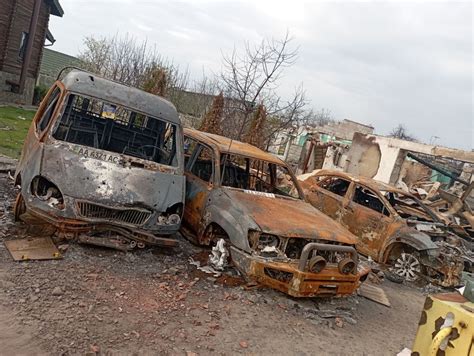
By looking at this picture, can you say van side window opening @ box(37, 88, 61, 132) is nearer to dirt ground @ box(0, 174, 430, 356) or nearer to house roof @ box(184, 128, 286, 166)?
dirt ground @ box(0, 174, 430, 356)

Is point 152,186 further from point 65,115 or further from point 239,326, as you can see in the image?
point 239,326

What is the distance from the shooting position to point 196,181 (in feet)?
21.1

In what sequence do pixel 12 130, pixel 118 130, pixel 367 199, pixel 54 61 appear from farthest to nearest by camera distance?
1. pixel 54 61
2. pixel 12 130
3. pixel 367 199
4. pixel 118 130

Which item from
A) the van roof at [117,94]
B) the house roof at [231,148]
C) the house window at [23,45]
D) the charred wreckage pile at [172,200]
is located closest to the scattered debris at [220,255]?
the charred wreckage pile at [172,200]

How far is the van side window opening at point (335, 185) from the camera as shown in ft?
29.4

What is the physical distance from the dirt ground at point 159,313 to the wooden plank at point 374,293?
0.32m

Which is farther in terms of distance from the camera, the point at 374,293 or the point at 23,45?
the point at 23,45

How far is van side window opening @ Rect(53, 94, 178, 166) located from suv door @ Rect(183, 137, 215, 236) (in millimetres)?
530

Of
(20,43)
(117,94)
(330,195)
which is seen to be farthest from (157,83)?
(20,43)

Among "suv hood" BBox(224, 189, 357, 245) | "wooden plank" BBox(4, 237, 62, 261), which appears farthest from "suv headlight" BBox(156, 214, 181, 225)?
"wooden plank" BBox(4, 237, 62, 261)

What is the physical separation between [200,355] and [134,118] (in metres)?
3.96

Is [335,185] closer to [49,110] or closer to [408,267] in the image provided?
[408,267]

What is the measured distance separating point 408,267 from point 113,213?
5487mm

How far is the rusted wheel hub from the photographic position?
7652 mm
